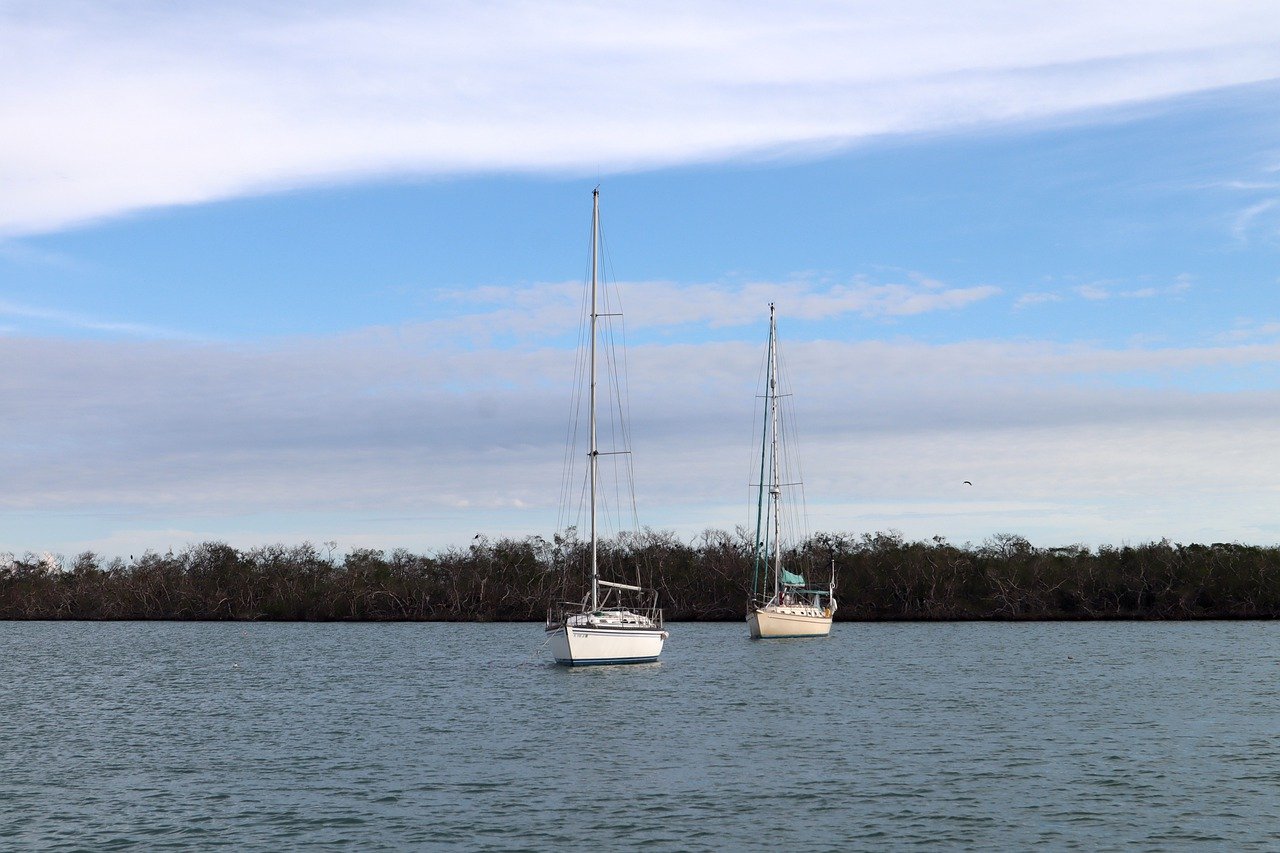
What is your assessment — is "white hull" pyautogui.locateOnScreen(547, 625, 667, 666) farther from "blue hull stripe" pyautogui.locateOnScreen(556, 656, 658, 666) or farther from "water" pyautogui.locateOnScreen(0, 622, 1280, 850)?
"water" pyautogui.locateOnScreen(0, 622, 1280, 850)

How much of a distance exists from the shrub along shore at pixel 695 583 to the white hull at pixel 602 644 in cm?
5875

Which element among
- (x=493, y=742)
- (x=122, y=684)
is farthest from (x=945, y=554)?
(x=493, y=742)

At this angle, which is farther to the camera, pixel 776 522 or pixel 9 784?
pixel 776 522

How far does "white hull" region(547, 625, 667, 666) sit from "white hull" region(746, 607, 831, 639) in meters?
26.5

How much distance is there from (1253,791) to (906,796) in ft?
29.2

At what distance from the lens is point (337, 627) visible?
142m

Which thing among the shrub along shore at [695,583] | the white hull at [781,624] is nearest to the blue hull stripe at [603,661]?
the white hull at [781,624]

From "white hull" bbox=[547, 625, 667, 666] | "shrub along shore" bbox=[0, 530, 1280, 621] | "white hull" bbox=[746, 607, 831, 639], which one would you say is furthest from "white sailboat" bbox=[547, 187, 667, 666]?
"shrub along shore" bbox=[0, 530, 1280, 621]

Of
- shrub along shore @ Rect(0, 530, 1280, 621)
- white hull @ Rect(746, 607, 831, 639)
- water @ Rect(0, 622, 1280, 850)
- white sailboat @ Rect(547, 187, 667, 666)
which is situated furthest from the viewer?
shrub along shore @ Rect(0, 530, 1280, 621)

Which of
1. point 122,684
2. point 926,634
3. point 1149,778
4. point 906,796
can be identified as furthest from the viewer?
point 926,634

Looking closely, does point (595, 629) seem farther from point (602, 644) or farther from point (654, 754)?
point (654, 754)

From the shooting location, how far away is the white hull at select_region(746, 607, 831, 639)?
9044cm

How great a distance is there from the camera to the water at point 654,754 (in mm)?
27672

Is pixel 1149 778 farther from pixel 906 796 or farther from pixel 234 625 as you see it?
pixel 234 625
